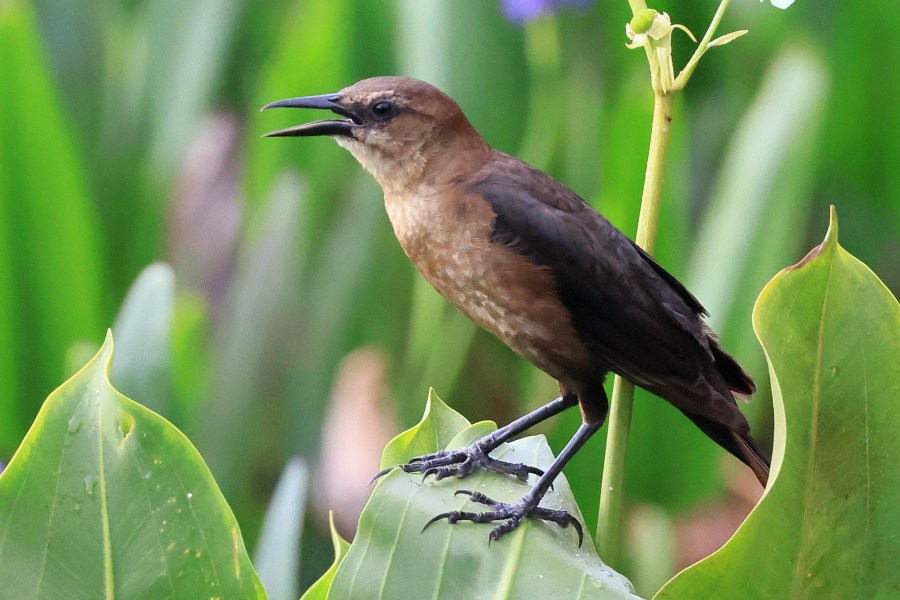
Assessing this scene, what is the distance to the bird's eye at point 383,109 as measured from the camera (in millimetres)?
961

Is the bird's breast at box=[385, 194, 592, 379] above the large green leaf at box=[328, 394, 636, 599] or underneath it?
above

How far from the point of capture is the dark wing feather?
890 millimetres

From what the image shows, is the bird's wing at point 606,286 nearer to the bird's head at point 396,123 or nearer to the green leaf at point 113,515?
the bird's head at point 396,123

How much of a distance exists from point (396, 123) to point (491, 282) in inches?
7.1

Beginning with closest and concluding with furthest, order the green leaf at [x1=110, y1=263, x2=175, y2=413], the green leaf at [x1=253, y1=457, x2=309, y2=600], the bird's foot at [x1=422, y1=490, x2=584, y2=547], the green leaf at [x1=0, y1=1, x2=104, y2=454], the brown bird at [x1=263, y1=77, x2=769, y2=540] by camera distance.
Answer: the bird's foot at [x1=422, y1=490, x2=584, y2=547] → the brown bird at [x1=263, y1=77, x2=769, y2=540] → the green leaf at [x1=253, y1=457, x2=309, y2=600] → the green leaf at [x1=110, y1=263, x2=175, y2=413] → the green leaf at [x1=0, y1=1, x2=104, y2=454]

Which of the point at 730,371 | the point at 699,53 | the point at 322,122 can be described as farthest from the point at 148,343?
the point at 699,53

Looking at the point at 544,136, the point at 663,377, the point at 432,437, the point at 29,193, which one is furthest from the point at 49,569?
the point at 544,136

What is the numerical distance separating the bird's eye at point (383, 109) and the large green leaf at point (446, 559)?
335 millimetres

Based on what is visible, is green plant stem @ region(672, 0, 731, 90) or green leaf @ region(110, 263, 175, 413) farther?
green leaf @ region(110, 263, 175, 413)

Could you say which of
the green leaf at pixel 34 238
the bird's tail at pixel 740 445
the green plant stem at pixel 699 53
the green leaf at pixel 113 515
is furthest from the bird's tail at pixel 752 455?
the green leaf at pixel 34 238

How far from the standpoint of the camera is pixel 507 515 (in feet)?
2.71

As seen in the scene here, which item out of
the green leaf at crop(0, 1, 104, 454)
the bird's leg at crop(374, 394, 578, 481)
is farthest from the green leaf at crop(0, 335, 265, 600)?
the green leaf at crop(0, 1, 104, 454)

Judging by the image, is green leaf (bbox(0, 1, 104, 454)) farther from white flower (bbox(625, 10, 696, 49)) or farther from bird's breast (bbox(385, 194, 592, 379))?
white flower (bbox(625, 10, 696, 49))

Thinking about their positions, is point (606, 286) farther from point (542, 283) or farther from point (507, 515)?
point (507, 515)
